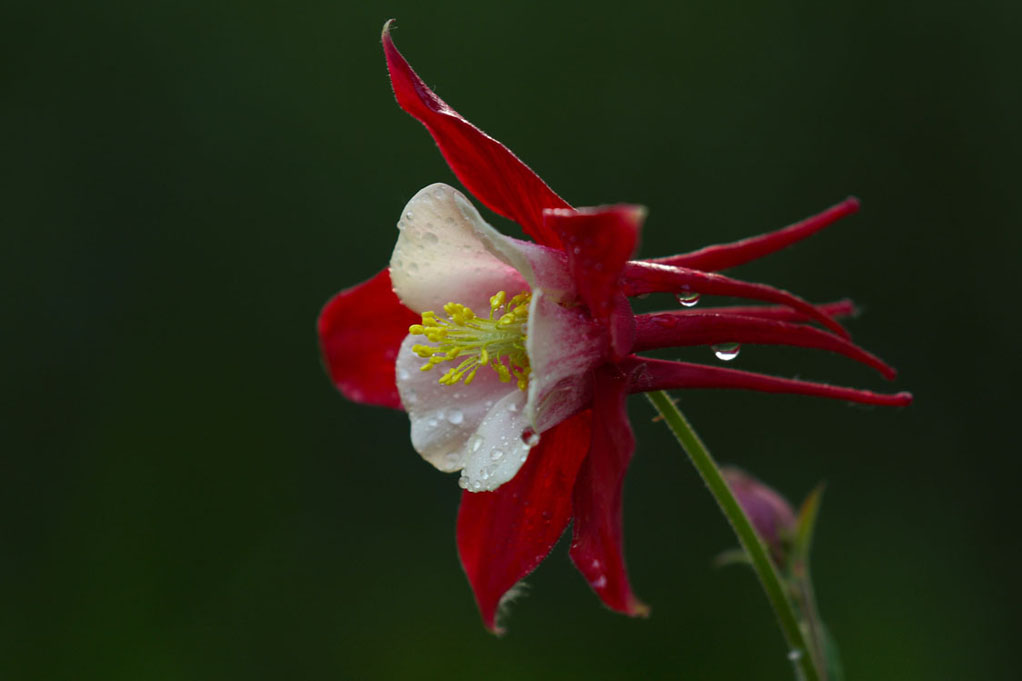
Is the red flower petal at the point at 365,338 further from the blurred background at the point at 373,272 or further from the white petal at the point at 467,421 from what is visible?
the blurred background at the point at 373,272

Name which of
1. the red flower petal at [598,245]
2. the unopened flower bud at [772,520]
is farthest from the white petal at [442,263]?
the unopened flower bud at [772,520]

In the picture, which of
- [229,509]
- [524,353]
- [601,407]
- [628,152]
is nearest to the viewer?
[601,407]

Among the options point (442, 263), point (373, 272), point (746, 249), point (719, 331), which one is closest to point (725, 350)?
point (719, 331)

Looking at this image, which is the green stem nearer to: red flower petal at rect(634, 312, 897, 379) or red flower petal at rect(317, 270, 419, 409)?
red flower petal at rect(634, 312, 897, 379)

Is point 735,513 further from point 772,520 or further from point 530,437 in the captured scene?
point 772,520

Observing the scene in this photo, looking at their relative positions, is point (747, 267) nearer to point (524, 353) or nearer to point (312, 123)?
point (312, 123)

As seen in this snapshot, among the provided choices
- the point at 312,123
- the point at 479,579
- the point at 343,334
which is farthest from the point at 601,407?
the point at 312,123
